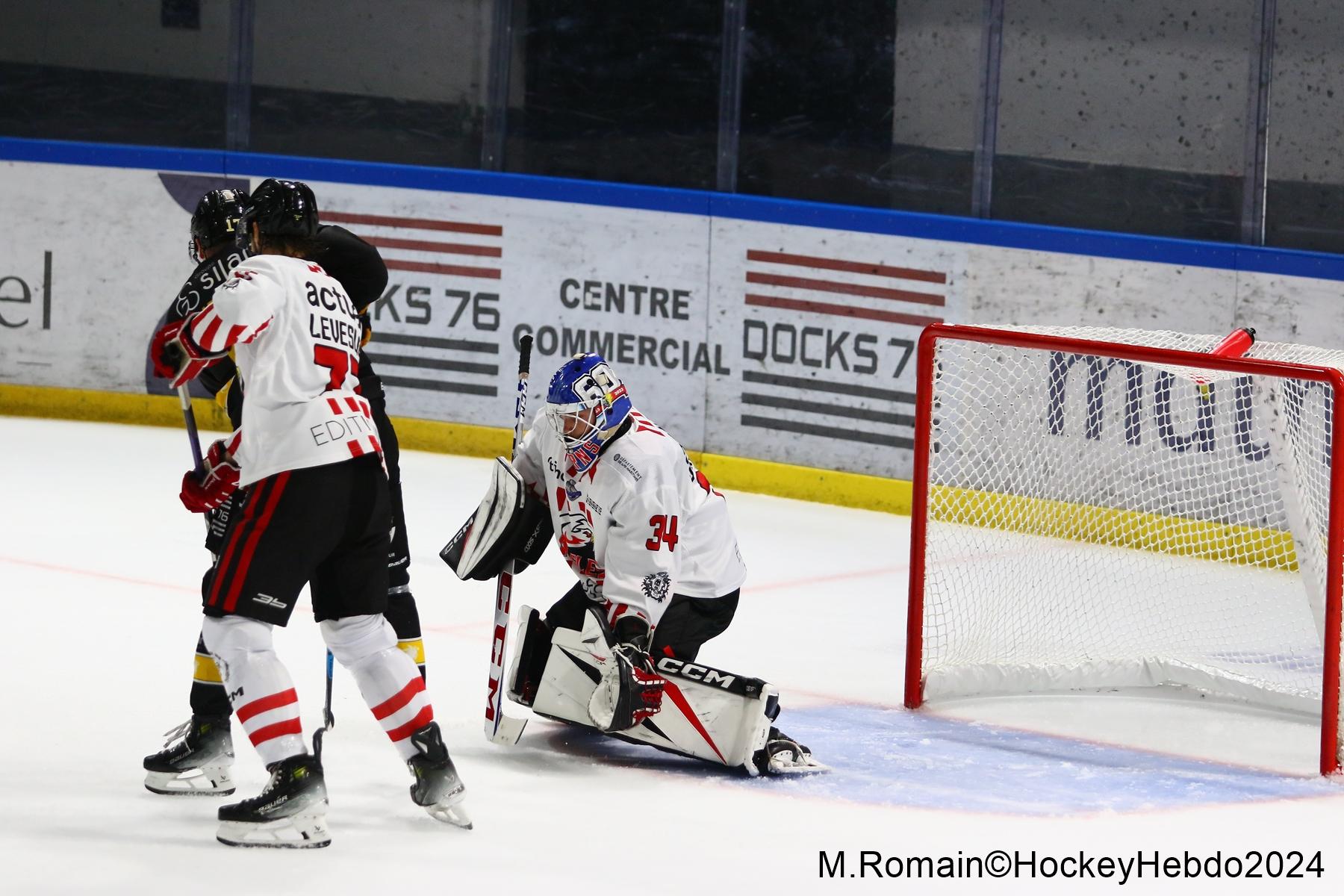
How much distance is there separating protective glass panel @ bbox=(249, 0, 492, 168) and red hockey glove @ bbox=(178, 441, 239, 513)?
4854 mm

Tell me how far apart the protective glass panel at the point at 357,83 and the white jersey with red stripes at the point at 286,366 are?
16.5 feet

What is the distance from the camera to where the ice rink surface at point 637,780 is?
3508 millimetres

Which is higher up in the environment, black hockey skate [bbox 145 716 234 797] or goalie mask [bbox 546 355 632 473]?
goalie mask [bbox 546 355 632 473]

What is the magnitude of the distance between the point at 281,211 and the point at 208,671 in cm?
93

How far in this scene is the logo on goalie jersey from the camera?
412 cm

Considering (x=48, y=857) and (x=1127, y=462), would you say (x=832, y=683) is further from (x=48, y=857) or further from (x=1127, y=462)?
(x=48, y=857)

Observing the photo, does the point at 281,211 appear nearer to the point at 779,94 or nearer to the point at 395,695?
the point at 395,695

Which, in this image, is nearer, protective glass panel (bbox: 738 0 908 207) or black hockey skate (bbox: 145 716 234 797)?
black hockey skate (bbox: 145 716 234 797)

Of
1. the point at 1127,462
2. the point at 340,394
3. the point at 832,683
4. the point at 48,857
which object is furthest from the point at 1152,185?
the point at 48,857

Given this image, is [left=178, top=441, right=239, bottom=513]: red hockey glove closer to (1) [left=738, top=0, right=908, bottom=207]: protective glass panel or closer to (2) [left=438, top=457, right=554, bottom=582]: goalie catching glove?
(2) [left=438, top=457, right=554, bottom=582]: goalie catching glove

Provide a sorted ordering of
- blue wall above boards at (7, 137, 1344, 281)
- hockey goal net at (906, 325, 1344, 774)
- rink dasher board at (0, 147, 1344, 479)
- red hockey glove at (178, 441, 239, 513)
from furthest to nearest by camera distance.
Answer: rink dasher board at (0, 147, 1344, 479), blue wall above boards at (7, 137, 1344, 281), hockey goal net at (906, 325, 1344, 774), red hockey glove at (178, 441, 239, 513)

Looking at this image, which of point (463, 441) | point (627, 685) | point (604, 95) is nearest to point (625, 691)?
point (627, 685)

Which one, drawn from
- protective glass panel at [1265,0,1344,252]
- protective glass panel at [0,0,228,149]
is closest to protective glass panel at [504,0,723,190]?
protective glass panel at [0,0,228,149]

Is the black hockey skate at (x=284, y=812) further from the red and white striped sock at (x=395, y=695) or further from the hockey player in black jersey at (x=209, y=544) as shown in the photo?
the hockey player in black jersey at (x=209, y=544)
